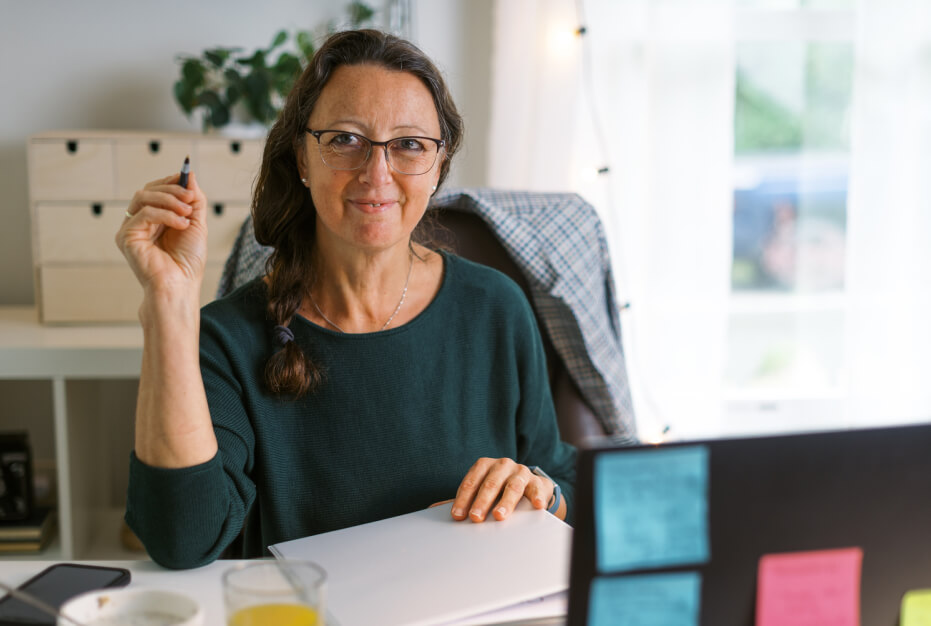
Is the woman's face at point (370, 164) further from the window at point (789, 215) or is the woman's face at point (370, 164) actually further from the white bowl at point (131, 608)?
the window at point (789, 215)

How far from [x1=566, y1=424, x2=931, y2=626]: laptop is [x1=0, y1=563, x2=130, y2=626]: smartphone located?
0.48 meters

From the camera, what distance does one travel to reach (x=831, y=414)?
2.76 meters

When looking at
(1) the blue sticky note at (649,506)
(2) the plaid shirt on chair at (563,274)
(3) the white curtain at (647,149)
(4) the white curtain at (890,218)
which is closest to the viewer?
(1) the blue sticky note at (649,506)

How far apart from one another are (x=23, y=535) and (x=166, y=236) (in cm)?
141

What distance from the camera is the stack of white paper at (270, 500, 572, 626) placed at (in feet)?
2.37

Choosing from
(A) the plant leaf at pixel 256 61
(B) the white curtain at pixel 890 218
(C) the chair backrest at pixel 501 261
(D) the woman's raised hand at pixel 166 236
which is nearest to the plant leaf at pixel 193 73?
(A) the plant leaf at pixel 256 61

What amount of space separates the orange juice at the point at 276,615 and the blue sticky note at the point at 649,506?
20 centimetres

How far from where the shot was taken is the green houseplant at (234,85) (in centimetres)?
211

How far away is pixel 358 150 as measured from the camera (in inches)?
44.8

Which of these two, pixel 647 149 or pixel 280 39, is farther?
pixel 647 149

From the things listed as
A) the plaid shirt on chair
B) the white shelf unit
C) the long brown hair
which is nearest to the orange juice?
the long brown hair

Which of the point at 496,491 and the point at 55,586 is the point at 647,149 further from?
the point at 55,586

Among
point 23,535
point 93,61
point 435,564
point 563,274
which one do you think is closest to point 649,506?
point 435,564

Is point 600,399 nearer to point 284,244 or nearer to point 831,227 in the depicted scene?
point 284,244
